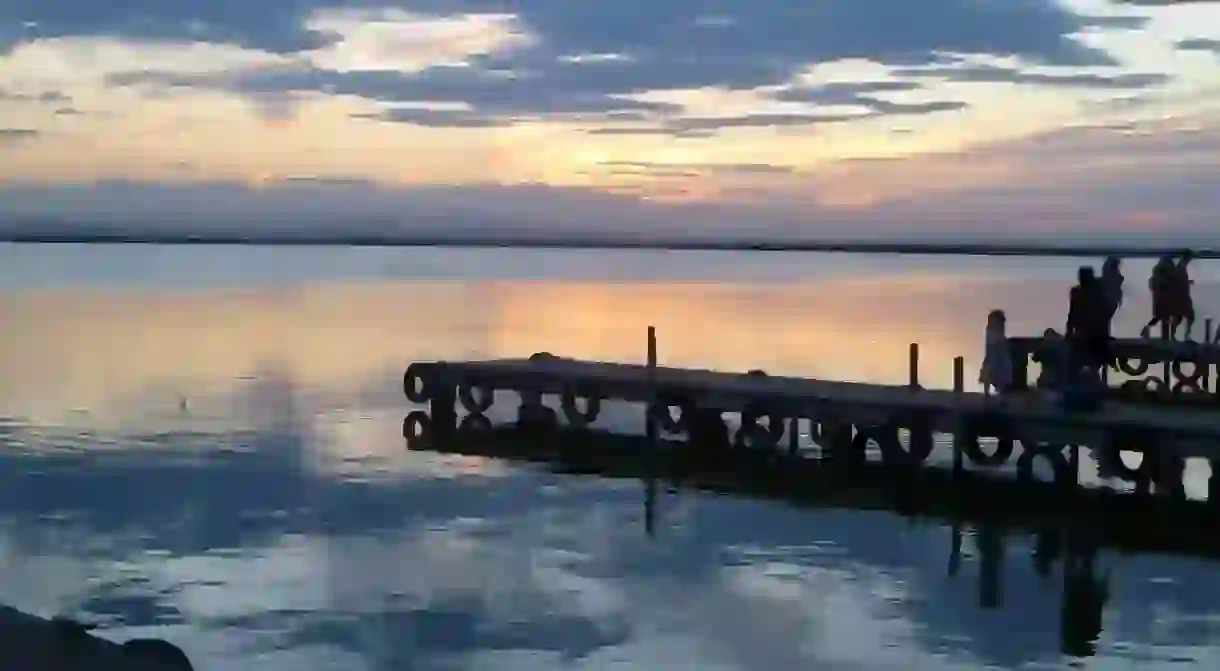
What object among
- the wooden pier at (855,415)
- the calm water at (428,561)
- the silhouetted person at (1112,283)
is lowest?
the calm water at (428,561)

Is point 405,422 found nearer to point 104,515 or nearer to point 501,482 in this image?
point 501,482

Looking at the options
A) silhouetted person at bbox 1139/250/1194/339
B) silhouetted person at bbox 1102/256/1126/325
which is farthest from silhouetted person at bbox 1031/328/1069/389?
silhouetted person at bbox 1139/250/1194/339

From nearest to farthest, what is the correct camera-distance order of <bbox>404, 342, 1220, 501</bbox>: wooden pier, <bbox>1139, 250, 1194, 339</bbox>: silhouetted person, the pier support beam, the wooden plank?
<bbox>404, 342, 1220, 501</bbox>: wooden pier, the wooden plank, <bbox>1139, 250, 1194, 339</bbox>: silhouetted person, the pier support beam

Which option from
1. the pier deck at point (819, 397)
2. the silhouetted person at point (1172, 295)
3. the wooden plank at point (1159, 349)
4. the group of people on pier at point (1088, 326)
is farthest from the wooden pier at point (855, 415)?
the silhouetted person at point (1172, 295)

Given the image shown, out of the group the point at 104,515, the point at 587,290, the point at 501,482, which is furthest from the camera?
the point at 587,290

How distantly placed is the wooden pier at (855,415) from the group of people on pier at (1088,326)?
1.43 ft

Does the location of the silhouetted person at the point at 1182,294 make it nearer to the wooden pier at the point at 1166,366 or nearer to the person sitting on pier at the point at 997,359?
the wooden pier at the point at 1166,366

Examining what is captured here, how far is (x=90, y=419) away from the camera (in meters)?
23.1

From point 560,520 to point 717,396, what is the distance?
5588mm

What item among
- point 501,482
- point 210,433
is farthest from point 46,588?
point 210,433

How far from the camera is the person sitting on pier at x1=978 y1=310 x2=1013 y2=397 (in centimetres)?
1888

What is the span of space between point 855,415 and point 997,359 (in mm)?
1949

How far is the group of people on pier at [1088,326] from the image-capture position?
748 inches

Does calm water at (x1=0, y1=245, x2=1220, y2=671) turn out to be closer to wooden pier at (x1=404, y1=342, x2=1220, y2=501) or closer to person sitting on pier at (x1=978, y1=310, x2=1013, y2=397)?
wooden pier at (x1=404, y1=342, x2=1220, y2=501)
